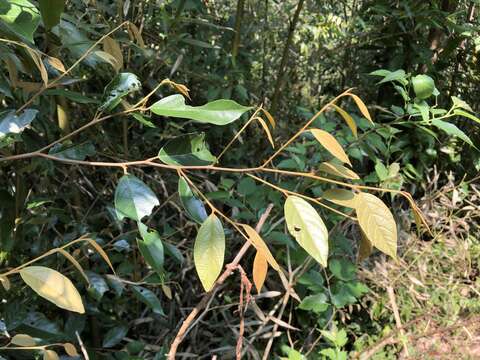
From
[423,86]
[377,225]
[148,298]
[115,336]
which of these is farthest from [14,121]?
[423,86]

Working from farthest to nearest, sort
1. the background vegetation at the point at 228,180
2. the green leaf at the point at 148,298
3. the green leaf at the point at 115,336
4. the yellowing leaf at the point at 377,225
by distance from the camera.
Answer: the green leaf at the point at 115,336 → the green leaf at the point at 148,298 → the background vegetation at the point at 228,180 → the yellowing leaf at the point at 377,225

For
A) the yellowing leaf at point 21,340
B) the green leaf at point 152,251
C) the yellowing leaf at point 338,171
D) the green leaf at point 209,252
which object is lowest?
the yellowing leaf at point 21,340

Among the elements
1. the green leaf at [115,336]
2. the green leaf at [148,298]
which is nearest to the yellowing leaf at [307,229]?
the green leaf at [148,298]

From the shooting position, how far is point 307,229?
383 millimetres

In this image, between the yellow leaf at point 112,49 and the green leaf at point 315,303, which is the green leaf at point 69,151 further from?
the green leaf at point 315,303

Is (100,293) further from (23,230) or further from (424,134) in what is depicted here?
(424,134)

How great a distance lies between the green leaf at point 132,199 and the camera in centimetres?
44

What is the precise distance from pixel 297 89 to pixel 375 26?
405mm

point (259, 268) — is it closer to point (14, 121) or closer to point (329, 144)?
point (329, 144)

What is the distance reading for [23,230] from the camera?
907 mm

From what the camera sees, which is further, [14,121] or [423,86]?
[423,86]

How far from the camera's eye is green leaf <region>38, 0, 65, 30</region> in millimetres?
462

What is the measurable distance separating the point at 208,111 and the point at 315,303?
928 millimetres

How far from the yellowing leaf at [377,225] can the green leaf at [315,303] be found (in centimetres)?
89
